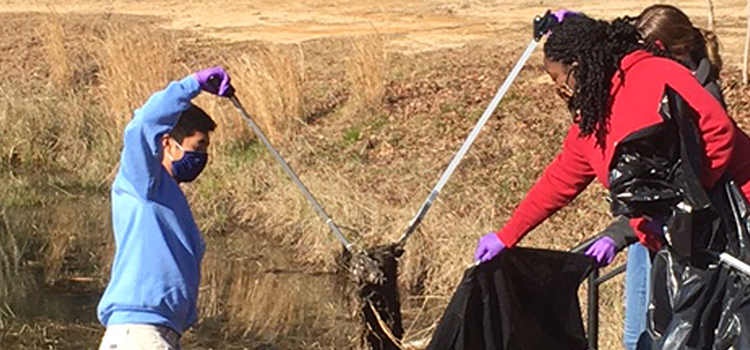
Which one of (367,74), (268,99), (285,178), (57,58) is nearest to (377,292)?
(285,178)

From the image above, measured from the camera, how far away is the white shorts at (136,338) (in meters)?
4.00

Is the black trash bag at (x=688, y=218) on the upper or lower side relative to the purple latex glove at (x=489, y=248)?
upper

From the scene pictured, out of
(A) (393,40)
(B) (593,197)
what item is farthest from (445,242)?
(A) (393,40)

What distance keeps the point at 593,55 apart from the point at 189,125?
134 centimetres

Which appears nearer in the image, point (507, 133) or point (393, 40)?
point (507, 133)

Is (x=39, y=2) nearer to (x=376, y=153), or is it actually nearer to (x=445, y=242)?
(x=376, y=153)

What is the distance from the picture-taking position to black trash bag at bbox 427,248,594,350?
15.4 feet

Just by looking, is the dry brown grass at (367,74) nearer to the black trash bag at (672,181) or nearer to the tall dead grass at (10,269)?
the tall dead grass at (10,269)

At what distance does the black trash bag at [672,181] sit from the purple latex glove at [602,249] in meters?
0.74

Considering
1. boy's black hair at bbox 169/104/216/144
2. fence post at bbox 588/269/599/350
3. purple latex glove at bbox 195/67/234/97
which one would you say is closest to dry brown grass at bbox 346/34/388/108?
fence post at bbox 588/269/599/350

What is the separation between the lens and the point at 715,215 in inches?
155

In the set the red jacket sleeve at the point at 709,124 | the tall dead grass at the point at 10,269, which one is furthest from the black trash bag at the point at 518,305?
the tall dead grass at the point at 10,269

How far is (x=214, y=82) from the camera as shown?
4547mm

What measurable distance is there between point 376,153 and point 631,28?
7.42 metres
